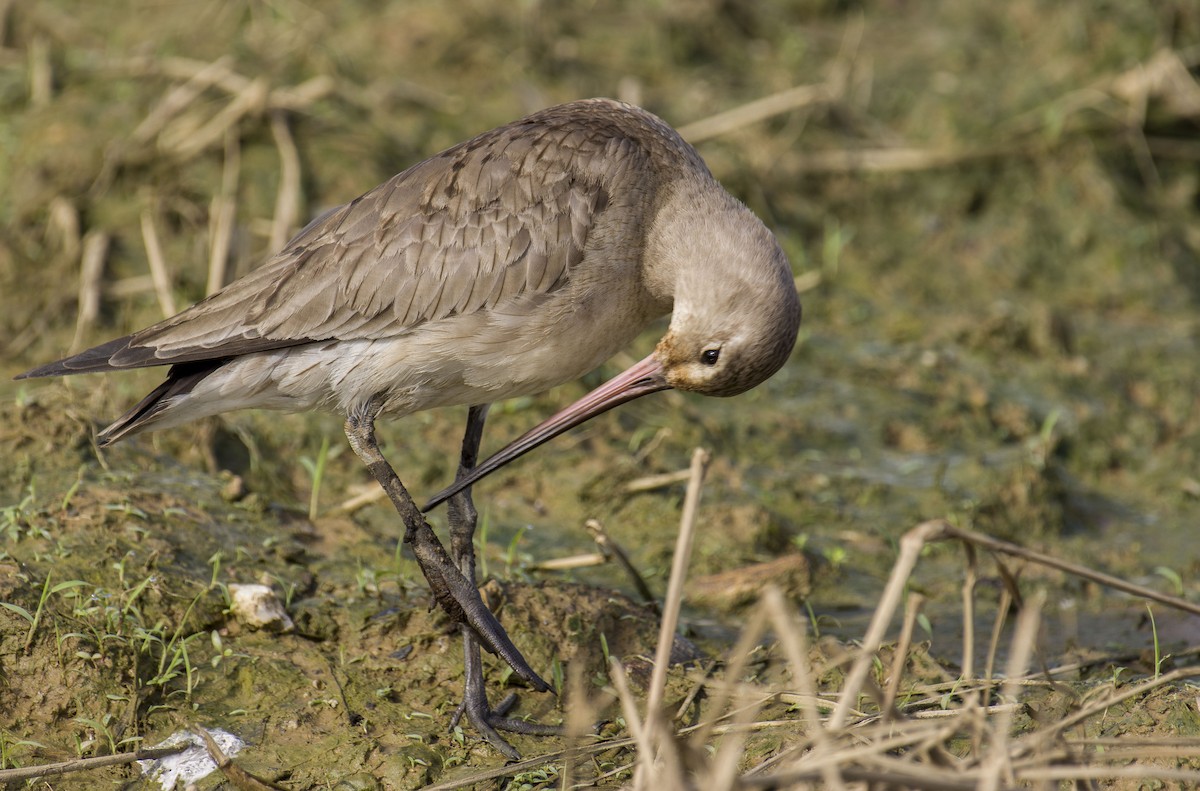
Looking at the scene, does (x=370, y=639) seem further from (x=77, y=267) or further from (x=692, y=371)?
(x=77, y=267)

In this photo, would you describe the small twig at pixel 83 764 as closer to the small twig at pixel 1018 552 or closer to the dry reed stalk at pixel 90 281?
the small twig at pixel 1018 552

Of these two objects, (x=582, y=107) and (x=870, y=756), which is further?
(x=582, y=107)

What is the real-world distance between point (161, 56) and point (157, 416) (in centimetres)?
468

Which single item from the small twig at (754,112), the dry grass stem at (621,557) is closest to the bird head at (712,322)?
the dry grass stem at (621,557)

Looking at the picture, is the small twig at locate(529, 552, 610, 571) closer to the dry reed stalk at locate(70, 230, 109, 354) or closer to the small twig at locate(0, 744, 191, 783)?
the small twig at locate(0, 744, 191, 783)

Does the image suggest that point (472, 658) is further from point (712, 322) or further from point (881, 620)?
point (881, 620)

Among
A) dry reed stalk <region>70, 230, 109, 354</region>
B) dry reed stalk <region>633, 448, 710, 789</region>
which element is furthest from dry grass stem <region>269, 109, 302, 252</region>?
dry reed stalk <region>633, 448, 710, 789</region>

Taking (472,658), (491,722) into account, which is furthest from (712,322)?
(491,722)

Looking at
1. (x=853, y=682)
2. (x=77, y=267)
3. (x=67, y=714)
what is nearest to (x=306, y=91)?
(x=77, y=267)

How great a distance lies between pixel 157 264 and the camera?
7422 millimetres

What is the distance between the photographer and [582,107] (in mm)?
5430

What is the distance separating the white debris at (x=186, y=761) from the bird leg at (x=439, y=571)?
844mm

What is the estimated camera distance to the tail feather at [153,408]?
505cm

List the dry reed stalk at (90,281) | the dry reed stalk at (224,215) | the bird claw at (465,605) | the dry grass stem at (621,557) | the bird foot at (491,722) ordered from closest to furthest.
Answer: the bird foot at (491,722)
the bird claw at (465,605)
the dry grass stem at (621,557)
the dry reed stalk at (90,281)
the dry reed stalk at (224,215)
